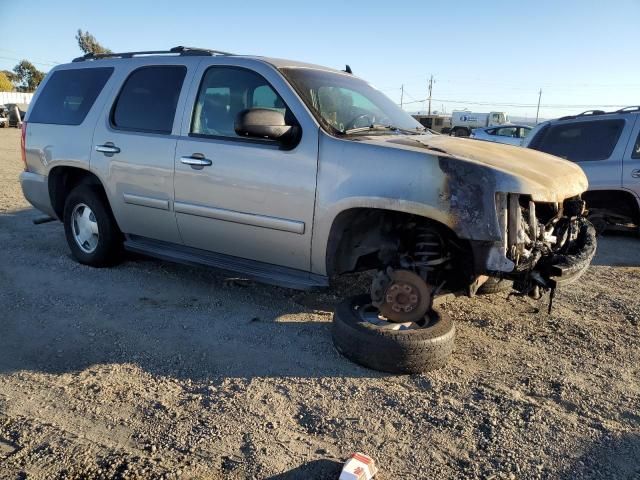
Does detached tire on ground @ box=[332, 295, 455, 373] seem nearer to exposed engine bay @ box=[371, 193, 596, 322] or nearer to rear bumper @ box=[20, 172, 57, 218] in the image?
exposed engine bay @ box=[371, 193, 596, 322]

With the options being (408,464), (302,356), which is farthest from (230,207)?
(408,464)

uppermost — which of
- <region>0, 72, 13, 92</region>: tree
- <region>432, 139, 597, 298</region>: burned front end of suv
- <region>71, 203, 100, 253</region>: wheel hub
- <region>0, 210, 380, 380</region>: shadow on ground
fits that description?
<region>0, 72, 13, 92</region>: tree

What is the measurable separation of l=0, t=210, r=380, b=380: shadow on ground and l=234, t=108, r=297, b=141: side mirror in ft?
4.79

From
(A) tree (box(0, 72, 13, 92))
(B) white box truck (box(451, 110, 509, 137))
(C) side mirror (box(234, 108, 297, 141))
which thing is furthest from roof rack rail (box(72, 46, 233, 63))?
(A) tree (box(0, 72, 13, 92))

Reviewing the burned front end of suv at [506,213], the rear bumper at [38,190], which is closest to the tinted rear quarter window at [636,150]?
the burned front end of suv at [506,213]

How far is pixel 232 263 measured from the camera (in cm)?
414

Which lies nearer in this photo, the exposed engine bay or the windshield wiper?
the exposed engine bay

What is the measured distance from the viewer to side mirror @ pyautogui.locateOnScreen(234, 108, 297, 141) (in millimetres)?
3459

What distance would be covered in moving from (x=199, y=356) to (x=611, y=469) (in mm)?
2429

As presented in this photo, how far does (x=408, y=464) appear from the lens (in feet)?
7.86

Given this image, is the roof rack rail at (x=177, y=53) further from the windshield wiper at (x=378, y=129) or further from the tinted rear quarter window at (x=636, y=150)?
the tinted rear quarter window at (x=636, y=150)

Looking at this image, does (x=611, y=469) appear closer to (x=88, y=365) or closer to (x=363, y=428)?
(x=363, y=428)

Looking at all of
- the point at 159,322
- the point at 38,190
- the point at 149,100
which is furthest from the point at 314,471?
the point at 38,190

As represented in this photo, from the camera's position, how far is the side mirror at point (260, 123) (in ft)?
11.3
